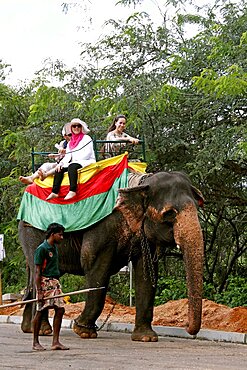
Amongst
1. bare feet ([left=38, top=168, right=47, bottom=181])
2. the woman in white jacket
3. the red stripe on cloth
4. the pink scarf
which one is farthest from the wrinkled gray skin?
the pink scarf

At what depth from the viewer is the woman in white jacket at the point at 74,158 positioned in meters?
13.7

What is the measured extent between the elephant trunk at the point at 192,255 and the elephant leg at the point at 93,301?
1.78 meters

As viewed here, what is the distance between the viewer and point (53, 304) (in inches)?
424

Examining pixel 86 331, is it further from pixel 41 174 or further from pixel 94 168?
pixel 41 174

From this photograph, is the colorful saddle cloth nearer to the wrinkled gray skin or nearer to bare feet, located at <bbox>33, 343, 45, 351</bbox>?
the wrinkled gray skin

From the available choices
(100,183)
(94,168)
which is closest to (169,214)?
(100,183)

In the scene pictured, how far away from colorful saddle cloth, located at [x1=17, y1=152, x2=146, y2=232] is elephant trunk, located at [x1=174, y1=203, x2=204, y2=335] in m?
1.63

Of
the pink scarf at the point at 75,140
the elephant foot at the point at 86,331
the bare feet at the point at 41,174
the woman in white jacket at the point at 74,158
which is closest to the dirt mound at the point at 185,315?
the elephant foot at the point at 86,331

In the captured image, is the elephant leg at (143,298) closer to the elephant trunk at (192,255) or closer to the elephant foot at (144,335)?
the elephant foot at (144,335)

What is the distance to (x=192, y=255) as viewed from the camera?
11484mm

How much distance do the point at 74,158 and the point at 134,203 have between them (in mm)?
1727

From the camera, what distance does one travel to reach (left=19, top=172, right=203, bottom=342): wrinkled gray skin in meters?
12.3

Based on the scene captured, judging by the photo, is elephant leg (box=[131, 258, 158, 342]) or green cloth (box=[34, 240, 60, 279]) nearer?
green cloth (box=[34, 240, 60, 279])

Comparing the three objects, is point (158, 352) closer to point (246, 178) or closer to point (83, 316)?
point (83, 316)
